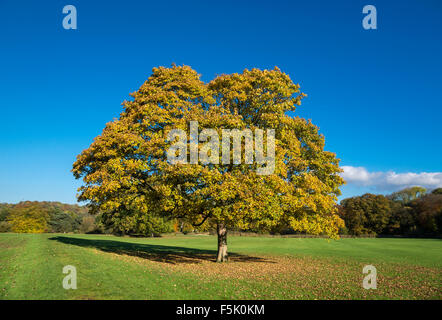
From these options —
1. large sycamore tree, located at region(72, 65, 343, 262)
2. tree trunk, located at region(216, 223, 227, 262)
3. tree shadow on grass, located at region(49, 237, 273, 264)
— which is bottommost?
tree shadow on grass, located at region(49, 237, 273, 264)

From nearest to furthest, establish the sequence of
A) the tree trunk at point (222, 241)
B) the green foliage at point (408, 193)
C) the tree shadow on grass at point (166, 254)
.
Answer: the tree trunk at point (222, 241) < the tree shadow on grass at point (166, 254) < the green foliage at point (408, 193)

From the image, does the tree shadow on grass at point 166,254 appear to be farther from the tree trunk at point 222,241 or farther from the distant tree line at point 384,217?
the distant tree line at point 384,217

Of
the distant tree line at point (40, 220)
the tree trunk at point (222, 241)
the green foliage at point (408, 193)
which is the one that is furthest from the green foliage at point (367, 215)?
the distant tree line at point (40, 220)

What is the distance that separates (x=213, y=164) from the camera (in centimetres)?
1975

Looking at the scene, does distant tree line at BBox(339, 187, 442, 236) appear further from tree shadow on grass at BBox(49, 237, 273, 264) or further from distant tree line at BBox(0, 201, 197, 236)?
tree shadow on grass at BBox(49, 237, 273, 264)

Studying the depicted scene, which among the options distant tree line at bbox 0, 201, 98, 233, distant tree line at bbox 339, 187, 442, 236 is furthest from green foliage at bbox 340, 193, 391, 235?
distant tree line at bbox 0, 201, 98, 233

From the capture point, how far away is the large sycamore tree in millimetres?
18469

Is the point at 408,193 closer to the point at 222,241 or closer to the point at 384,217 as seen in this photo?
the point at 384,217

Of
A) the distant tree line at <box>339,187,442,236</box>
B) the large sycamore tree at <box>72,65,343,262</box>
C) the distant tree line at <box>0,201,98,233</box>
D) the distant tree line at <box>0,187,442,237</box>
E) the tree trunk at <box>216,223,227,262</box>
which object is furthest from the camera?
the distant tree line at <box>339,187,442,236</box>

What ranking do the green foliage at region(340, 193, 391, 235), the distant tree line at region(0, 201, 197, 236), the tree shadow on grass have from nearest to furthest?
the tree shadow on grass, the distant tree line at region(0, 201, 197, 236), the green foliage at region(340, 193, 391, 235)

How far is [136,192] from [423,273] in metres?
23.3

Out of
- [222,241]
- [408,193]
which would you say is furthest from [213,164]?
[408,193]

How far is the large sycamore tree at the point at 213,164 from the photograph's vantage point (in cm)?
1847
